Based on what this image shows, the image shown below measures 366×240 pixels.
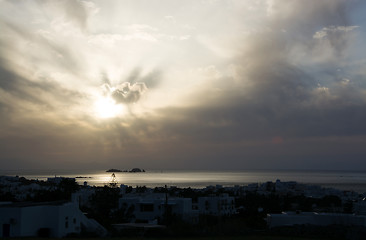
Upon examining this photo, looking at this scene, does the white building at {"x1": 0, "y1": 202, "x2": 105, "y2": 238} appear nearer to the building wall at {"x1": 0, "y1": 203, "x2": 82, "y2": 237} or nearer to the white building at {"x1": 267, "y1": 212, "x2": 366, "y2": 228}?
the building wall at {"x1": 0, "y1": 203, "x2": 82, "y2": 237}

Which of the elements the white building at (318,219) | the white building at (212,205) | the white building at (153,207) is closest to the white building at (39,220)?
the white building at (318,219)

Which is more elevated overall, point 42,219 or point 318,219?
point 42,219

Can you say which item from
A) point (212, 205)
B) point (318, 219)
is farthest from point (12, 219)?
point (212, 205)

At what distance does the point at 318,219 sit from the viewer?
32.8m

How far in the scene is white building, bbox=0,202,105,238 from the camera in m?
23.5

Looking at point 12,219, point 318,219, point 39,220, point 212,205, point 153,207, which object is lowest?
point 318,219

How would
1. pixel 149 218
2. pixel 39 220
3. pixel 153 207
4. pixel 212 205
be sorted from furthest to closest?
pixel 212 205, pixel 153 207, pixel 149 218, pixel 39 220

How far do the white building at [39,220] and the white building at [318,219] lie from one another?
14.5 m

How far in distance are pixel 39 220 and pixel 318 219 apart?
20.5 meters

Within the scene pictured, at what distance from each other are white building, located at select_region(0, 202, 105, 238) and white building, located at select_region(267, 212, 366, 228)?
47.4 ft

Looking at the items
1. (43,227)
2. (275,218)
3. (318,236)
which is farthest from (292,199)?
(43,227)

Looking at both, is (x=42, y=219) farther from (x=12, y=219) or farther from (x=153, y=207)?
(x=153, y=207)

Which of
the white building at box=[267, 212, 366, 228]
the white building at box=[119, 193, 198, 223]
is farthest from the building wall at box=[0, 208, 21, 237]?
the white building at box=[119, 193, 198, 223]

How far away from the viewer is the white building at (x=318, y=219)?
3106 cm
